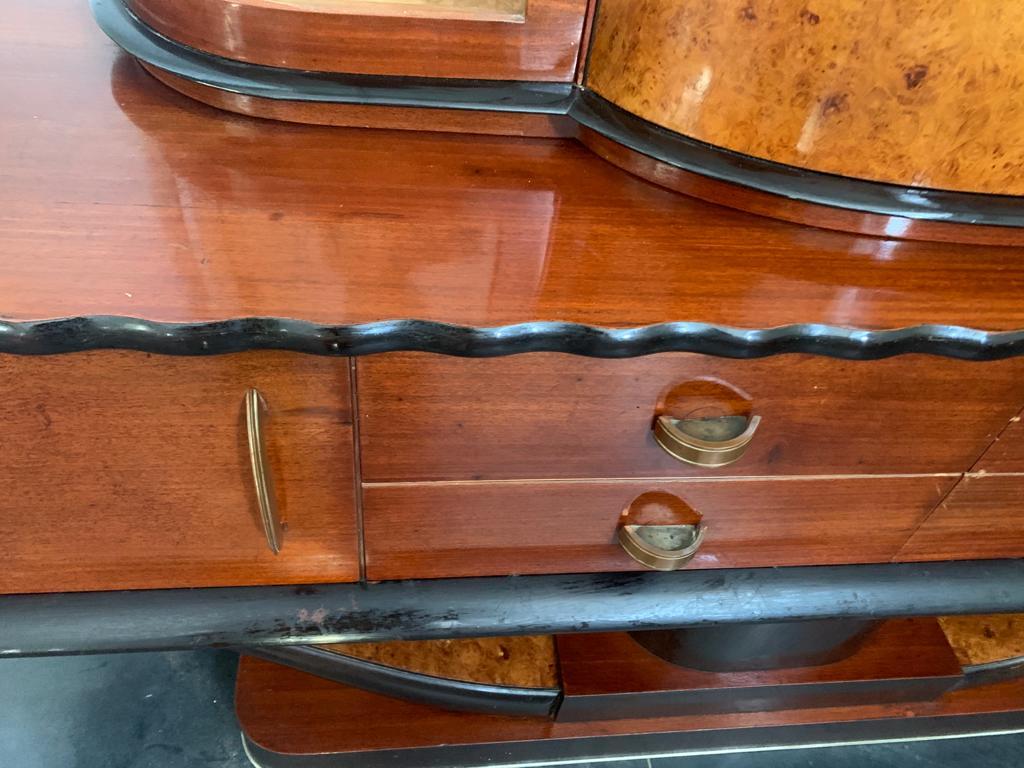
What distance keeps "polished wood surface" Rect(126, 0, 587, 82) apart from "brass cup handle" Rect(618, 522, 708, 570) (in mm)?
374

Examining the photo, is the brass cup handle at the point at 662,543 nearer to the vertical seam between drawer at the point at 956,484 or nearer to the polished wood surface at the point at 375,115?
the vertical seam between drawer at the point at 956,484

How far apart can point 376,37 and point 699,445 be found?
37 centimetres

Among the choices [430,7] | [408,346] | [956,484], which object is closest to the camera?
[408,346]

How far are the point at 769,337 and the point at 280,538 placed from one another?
0.38m

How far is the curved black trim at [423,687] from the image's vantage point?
843 millimetres

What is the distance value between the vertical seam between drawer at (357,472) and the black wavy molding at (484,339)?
0.15ft

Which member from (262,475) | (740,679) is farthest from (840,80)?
(740,679)

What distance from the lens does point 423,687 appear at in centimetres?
87

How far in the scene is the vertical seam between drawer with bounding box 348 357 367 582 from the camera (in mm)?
493

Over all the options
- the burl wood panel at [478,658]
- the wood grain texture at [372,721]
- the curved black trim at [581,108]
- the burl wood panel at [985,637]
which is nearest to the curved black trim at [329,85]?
the curved black trim at [581,108]

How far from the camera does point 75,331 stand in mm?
416

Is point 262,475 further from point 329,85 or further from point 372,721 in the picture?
point 372,721

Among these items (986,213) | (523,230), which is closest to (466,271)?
(523,230)

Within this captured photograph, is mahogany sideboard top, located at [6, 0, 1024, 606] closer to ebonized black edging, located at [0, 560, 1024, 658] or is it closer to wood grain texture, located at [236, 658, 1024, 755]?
ebonized black edging, located at [0, 560, 1024, 658]
